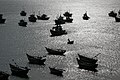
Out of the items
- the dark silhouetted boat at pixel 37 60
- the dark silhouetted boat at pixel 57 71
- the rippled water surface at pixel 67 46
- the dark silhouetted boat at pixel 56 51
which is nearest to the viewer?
the dark silhouetted boat at pixel 57 71

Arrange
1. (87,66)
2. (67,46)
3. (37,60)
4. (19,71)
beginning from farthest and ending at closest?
(67,46) → (37,60) → (87,66) → (19,71)

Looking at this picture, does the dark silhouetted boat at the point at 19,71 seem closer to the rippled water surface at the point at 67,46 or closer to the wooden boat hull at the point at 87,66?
the rippled water surface at the point at 67,46

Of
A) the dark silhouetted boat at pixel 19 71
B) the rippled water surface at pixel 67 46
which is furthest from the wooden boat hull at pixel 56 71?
the dark silhouetted boat at pixel 19 71

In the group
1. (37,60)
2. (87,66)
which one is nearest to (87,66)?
(87,66)

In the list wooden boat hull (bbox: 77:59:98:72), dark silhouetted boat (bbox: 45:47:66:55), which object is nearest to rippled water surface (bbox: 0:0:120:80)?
wooden boat hull (bbox: 77:59:98:72)

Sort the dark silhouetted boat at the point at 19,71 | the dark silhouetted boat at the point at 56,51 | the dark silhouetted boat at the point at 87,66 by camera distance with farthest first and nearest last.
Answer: the dark silhouetted boat at the point at 56,51 < the dark silhouetted boat at the point at 87,66 < the dark silhouetted boat at the point at 19,71

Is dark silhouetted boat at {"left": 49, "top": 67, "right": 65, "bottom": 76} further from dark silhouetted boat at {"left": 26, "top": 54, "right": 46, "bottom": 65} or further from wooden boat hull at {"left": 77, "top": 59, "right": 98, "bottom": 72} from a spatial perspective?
dark silhouetted boat at {"left": 26, "top": 54, "right": 46, "bottom": 65}

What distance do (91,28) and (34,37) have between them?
102ft

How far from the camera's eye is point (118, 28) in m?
123

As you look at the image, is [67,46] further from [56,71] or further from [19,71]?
[19,71]

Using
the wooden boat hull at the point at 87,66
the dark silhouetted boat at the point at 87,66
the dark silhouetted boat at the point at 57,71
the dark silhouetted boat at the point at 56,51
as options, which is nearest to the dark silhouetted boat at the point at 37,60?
the dark silhouetted boat at the point at 57,71

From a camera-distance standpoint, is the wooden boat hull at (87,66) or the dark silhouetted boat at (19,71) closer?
the dark silhouetted boat at (19,71)

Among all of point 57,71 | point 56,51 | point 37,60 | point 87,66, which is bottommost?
point 57,71

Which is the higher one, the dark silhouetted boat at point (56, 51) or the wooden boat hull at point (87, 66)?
the dark silhouetted boat at point (56, 51)
